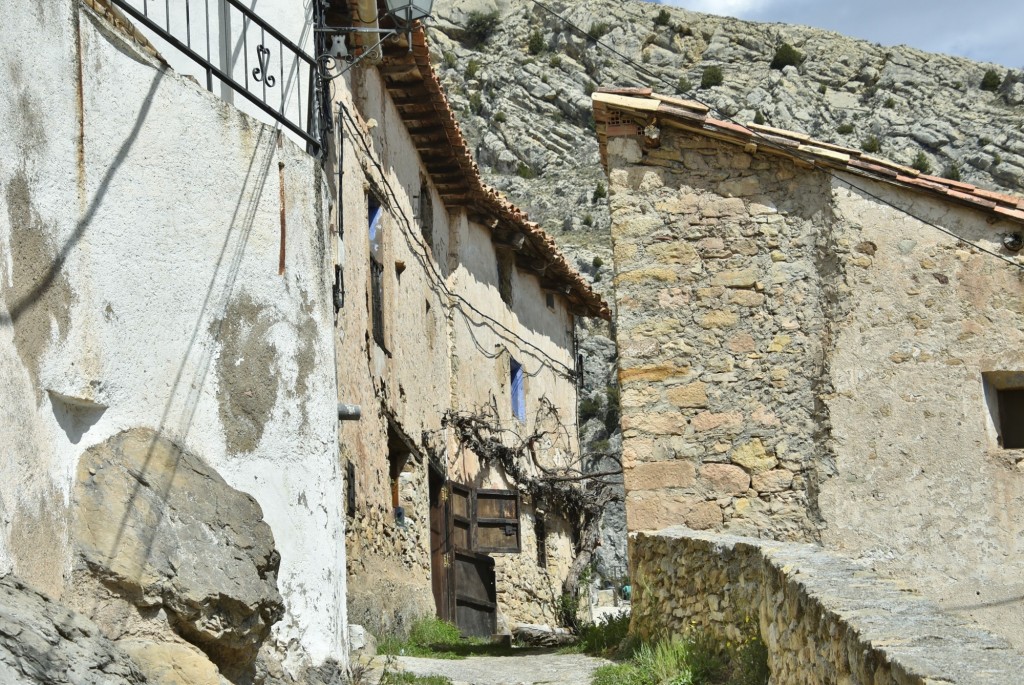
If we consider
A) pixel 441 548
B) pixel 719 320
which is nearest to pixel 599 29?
pixel 441 548

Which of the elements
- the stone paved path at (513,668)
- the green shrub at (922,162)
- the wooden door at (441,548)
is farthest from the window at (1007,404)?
the green shrub at (922,162)

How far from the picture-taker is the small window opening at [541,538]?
69.1 ft

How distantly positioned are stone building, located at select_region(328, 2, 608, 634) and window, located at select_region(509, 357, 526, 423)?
0.04 m

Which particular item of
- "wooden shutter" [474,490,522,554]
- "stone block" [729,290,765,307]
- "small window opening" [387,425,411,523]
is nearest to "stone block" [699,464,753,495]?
"stone block" [729,290,765,307]

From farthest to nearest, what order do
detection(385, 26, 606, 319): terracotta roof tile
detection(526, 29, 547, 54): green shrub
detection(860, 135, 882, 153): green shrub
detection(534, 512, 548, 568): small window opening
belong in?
detection(526, 29, 547, 54): green shrub → detection(860, 135, 882, 153): green shrub → detection(534, 512, 548, 568): small window opening → detection(385, 26, 606, 319): terracotta roof tile

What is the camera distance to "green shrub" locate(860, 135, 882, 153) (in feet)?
147

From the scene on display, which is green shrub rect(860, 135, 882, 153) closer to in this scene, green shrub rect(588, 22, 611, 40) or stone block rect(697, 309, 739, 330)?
green shrub rect(588, 22, 611, 40)

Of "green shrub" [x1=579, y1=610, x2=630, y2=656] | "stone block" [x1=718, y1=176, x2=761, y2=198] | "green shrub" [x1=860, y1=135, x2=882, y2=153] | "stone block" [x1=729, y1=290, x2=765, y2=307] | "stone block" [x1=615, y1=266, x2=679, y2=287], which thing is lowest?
"green shrub" [x1=579, y1=610, x2=630, y2=656]

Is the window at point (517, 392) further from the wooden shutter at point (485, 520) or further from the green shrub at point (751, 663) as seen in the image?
the green shrub at point (751, 663)

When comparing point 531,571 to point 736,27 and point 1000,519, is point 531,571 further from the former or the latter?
point 736,27

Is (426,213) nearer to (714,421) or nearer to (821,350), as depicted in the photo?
(714,421)

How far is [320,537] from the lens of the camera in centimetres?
→ 703

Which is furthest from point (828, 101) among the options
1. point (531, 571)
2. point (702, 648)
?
point (702, 648)

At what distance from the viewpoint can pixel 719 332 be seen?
32.8 ft
